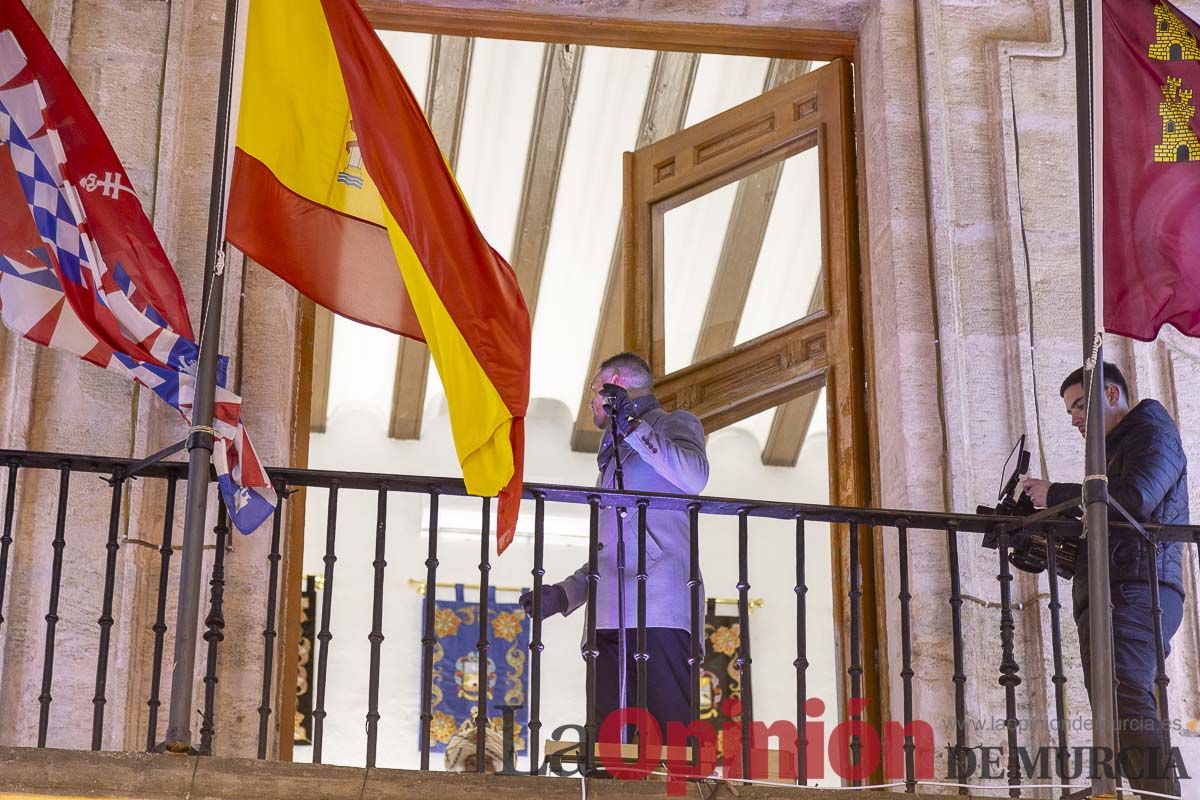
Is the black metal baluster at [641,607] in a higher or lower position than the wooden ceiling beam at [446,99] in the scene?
lower

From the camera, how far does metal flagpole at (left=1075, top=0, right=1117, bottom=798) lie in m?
4.95

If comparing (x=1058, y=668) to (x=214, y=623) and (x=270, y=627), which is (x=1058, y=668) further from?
(x=214, y=623)

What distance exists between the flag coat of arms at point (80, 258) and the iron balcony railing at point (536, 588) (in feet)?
0.77

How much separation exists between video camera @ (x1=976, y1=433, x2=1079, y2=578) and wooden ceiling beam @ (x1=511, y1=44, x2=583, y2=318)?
4.21 m

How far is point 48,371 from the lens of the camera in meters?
6.11

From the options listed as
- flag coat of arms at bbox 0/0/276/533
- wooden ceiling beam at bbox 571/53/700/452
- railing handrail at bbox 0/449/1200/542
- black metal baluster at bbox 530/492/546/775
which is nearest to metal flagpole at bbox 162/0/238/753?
flag coat of arms at bbox 0/0/276/533

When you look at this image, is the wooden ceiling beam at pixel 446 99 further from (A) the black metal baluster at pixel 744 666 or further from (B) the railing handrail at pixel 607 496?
(A) the black metal baluster at pixel 744 666

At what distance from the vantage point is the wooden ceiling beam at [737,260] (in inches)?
291

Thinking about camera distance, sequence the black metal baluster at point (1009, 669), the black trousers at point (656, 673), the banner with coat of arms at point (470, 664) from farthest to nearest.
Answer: the banner with coat of arms at point (470, 664) → the black trousers at point (656, 673) → the black metal baluster at point (1009, 669)

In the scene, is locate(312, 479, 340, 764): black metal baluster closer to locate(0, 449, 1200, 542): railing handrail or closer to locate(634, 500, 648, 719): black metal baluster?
locate(0, 449, 1200, 542): railing handrail

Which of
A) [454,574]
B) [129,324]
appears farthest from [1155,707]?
[454,574]

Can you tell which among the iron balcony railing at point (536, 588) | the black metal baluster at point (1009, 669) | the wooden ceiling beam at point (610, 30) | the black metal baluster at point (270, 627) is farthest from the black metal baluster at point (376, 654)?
the wooden ceiling beam at point (610, 30)

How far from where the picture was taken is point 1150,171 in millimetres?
5508

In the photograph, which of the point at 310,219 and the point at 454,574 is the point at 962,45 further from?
the point at 454,574
